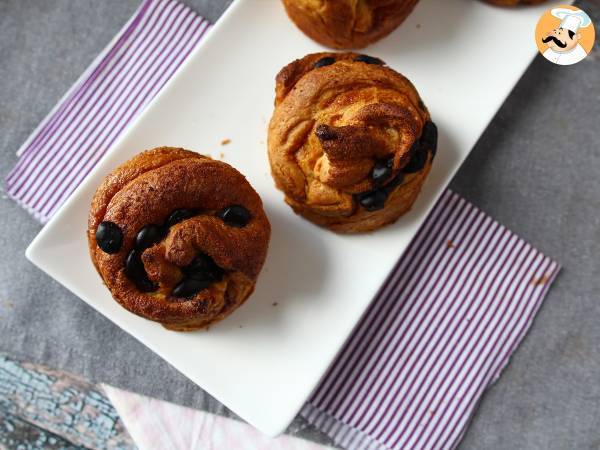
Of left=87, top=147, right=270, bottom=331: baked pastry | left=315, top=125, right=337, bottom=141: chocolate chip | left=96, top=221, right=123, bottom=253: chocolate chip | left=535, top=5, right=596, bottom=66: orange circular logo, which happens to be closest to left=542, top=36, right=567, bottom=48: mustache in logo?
left=535, top=5, right=596, bottom=66: orange circular logo

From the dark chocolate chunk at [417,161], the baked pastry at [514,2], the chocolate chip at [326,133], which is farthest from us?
the baked pastry at [514,2]

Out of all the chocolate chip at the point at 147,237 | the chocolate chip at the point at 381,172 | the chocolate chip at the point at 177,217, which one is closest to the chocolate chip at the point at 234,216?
the chocolate chip at the point at 177,217

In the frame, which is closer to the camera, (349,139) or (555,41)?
(349,139)

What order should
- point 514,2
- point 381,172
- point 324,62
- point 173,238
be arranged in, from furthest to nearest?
point 514,2
point 324,62
point 381,172
point 173,238

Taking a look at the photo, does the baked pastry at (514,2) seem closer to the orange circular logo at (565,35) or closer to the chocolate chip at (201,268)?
the orange circular logo at (565,35)

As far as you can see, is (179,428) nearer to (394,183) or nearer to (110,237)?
(110,237)

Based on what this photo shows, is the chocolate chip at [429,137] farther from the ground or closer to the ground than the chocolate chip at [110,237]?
closer to the ground

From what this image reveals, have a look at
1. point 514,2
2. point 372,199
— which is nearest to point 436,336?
point 372,199
